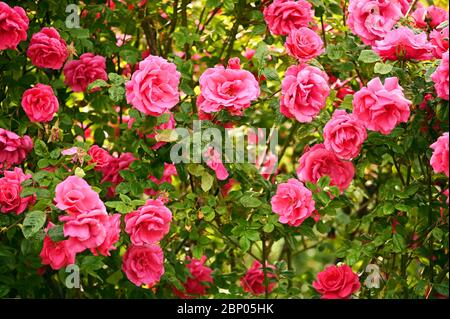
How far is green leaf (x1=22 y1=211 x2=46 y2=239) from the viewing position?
2.10 meters

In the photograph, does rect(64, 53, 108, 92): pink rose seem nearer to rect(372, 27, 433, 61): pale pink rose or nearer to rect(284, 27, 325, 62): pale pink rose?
rect(284, 27, 325, 62): pale pink rose

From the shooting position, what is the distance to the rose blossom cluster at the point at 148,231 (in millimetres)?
2229

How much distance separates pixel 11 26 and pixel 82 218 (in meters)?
0.66

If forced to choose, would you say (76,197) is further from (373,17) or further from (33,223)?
(373,17)

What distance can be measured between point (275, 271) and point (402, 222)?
49cm

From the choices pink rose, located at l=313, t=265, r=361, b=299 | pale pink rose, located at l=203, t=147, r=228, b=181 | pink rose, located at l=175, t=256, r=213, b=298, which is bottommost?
pink rose, located at l=175, t=256, r=213, b=298

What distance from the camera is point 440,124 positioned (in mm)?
2287

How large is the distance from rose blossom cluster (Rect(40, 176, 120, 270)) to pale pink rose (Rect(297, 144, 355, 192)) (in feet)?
1.95

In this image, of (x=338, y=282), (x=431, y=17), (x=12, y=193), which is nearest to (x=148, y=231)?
(x=12, y=193)

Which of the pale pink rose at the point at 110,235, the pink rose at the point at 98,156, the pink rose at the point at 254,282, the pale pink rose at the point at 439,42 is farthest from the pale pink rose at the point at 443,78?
the pink rose at the point at 254,282

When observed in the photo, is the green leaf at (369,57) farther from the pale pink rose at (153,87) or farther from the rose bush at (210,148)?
the pale pink rose at (153,87)

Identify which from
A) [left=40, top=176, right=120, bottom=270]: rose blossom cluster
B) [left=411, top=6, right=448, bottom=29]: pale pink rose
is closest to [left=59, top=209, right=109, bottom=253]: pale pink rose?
[left=40, top=176, right=120, bottom=270]: rose blossom cluster
